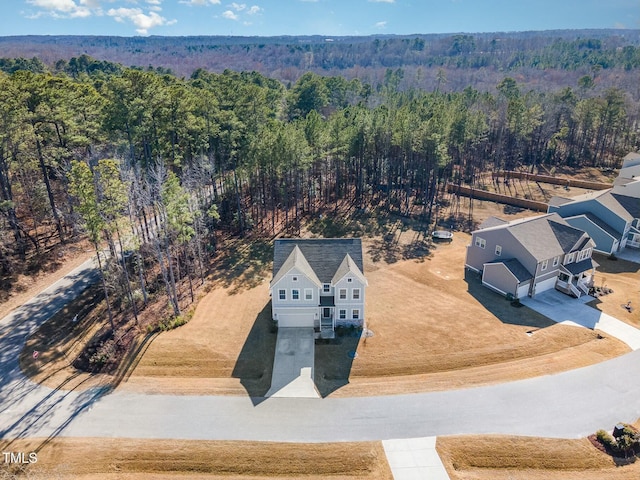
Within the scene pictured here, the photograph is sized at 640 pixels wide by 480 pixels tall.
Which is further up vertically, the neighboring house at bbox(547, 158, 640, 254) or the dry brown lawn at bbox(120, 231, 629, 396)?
the neighboring house at bbox(547, 158, 640, 254)

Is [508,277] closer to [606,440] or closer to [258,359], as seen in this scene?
[606,440]

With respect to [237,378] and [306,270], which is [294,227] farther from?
[237,378]

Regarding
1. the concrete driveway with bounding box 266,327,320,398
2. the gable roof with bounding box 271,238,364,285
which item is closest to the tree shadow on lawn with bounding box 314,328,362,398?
the concrete driveway with bounding box 266,327,320,398

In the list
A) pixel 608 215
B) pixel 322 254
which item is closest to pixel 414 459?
pixel 322 254

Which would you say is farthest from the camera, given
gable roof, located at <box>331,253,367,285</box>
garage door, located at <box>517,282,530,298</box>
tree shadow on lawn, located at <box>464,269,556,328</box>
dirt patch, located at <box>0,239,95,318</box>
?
garage door, located at <box>517,282,530,298</box>

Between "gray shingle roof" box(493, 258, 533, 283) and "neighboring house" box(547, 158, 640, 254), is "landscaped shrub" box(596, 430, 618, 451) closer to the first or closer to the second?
"gray shingle roof" box(493, 258, 533, 283)

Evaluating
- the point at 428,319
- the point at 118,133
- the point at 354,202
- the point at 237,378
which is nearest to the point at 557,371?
the point at 428,319

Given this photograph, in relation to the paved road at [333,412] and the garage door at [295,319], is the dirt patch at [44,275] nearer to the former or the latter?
the paved road at [333,412]

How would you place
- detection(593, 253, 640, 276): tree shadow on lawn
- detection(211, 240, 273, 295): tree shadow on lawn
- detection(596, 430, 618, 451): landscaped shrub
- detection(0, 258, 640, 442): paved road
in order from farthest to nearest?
detection(593, 253, 640, 276): tree shadow on lawn → detection(211, 240, 273, 295): tree shadow on lawn → detection(0, 258, 640, 442): paved road → detection(596, 430, 618, 451): landscaped shrub
